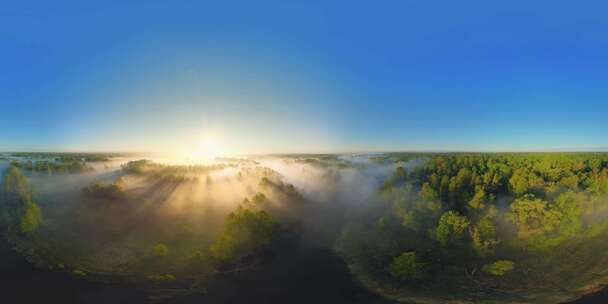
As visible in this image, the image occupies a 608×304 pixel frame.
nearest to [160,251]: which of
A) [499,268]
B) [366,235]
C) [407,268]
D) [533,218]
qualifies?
[407,268]

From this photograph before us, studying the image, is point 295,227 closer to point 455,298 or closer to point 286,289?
point 286,289

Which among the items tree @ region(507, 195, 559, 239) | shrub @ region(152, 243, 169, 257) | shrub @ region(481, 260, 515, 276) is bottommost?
shrub @ region(481, 260, 515, 276)

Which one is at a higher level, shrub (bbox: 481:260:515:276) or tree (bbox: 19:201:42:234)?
tree (bbox: 19:201:42:234)

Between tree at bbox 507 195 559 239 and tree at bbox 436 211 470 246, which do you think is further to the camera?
tree at bbox 507 195 559 239

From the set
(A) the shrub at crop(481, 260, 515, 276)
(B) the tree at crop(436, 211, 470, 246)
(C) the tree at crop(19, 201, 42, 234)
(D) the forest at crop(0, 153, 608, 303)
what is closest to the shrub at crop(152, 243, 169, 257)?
(D) the forest at crop(0, 153, 608, 303)

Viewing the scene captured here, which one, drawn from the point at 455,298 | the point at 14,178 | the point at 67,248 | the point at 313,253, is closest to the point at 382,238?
the point at 313,253

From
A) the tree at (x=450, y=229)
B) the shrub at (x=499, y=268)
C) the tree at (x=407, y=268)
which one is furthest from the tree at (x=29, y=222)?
the shrub at (x=499, y=268)

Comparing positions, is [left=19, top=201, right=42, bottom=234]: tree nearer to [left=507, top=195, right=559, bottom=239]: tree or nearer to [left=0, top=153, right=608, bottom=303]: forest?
[left=0, top=153, right=608, bottom=303]: forest

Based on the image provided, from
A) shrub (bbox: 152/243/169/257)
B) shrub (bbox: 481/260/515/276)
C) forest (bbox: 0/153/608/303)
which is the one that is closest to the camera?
forest (bbox: 0/153/608/303)

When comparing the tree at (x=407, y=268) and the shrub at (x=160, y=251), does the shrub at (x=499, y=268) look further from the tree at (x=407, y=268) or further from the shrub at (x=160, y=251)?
the shrub at (x=160, y=251)
